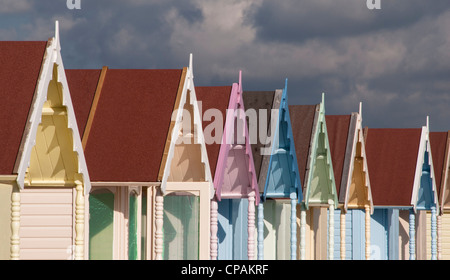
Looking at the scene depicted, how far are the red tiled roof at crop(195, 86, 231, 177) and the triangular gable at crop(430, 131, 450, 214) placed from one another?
57.4 feet

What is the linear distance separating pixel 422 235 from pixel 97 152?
78.2 ft

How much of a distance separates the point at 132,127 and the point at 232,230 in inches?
320

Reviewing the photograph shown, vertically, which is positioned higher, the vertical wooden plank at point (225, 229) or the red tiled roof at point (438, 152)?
the red tiled roof at point (438, 152)

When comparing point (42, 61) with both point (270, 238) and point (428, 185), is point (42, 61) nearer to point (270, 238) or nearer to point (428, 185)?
point (270, 238)

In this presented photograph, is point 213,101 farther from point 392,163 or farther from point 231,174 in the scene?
point 392,163

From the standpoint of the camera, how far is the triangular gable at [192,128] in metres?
17.2

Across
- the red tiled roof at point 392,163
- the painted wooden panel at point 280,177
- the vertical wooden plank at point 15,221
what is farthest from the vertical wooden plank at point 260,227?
the vertical wooden plank at point 15,221

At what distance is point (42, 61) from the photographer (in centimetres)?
1372

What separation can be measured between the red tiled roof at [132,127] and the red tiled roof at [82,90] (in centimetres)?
21

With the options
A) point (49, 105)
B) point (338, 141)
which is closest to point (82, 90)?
point (49, 105)

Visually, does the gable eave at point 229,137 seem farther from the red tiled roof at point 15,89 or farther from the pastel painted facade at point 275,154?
the red tiled roof at point 15,89

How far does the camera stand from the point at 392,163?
32656 millimetres
